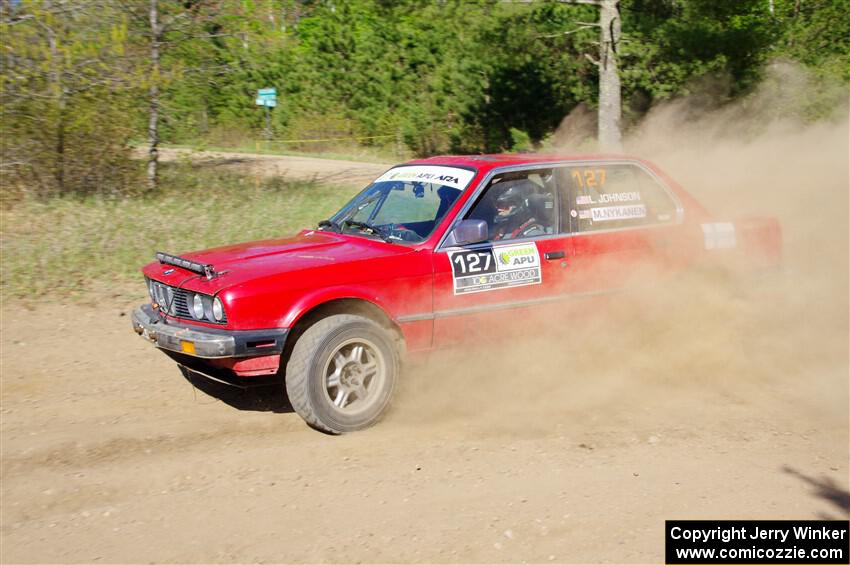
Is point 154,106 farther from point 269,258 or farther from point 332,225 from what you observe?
point 269,258

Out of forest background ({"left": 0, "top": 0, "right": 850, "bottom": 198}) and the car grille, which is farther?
forest background ({"left": 0, "top": 0, "right": 850, "bottom": 198})

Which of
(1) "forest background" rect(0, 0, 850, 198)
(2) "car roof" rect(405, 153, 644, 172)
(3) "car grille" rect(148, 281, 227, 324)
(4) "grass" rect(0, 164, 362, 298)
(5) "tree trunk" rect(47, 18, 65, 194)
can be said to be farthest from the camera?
(1) "forest background" rect(0, 0, 850, 198)

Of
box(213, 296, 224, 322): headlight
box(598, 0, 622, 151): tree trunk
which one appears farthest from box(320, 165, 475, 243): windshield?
box(598, 0, 622, 151): tree trunk

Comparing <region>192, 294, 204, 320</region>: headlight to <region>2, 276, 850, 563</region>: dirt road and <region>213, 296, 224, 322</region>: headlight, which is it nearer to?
<region>213, 296, 224, 322</region>: headlight

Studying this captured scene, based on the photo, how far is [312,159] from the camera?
26609mm

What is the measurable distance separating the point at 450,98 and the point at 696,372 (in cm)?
2929

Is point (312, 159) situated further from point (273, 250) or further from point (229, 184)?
point (273, 250)

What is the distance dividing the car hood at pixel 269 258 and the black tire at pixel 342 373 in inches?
16.6

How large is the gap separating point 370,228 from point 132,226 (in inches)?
273

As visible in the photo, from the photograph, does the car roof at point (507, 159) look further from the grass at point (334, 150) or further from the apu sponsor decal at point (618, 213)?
→ the grass at point (334, 150)

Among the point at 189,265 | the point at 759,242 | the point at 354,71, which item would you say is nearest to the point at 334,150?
the point at 354,71

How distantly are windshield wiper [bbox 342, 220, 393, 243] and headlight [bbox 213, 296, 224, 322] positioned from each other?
1273 mm

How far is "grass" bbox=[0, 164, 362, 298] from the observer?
924 cm

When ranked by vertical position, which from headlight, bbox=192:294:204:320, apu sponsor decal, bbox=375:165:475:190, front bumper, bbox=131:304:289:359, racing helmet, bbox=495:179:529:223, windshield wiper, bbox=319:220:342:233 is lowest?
front bumper, bbox=131:304:289:359
